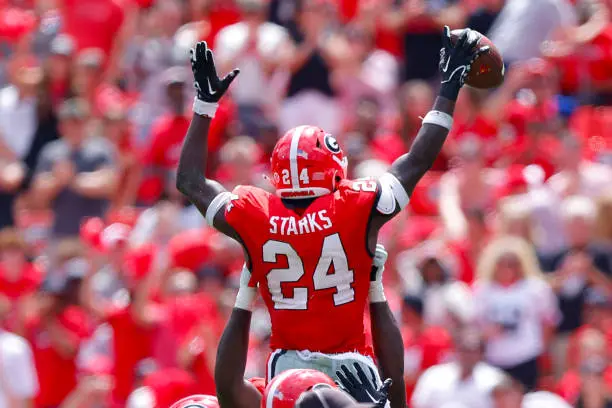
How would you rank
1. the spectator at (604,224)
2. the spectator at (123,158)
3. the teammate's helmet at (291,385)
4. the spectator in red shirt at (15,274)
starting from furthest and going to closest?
the spectator at (123,158) → the spectator in red shirt at (15,274) → the spectator at (604,224) → the teammate's helmet at (291,385)

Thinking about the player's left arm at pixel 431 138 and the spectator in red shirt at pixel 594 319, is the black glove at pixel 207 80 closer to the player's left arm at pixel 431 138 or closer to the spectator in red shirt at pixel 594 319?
the player's left arm at pixel 431 138

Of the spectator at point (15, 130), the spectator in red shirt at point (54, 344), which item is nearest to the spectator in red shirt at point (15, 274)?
the spectator in red shirt at point (54, 344)

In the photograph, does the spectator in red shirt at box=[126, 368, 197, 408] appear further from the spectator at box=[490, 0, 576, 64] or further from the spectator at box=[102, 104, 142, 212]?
the spectator at box=[490, 0, 576, 64]

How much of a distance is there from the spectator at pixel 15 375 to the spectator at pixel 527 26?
566 centimetres

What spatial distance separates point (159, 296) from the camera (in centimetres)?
1229

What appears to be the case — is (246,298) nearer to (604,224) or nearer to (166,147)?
(604,224)

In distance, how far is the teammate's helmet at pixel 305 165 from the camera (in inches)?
278

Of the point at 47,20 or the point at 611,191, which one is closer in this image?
the point at 611,191

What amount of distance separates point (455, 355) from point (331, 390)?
16.0ft

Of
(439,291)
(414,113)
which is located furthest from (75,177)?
(439,291)

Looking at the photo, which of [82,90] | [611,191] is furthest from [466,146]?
[82,90]

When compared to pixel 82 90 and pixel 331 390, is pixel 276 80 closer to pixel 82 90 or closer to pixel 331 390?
pixel 82 90

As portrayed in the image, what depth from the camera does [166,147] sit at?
14.0 metres

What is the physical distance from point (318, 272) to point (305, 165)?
0.49m
